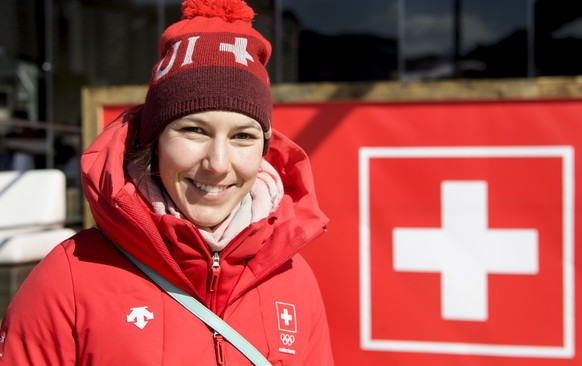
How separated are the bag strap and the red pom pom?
64cm

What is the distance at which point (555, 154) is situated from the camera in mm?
2125

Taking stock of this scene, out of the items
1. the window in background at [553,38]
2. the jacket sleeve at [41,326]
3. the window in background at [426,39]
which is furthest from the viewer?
the window in background at [426,39]

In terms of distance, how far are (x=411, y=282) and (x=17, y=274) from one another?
2489 mm

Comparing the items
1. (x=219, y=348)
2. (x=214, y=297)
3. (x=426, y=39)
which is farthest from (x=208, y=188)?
(x=426, y=39)

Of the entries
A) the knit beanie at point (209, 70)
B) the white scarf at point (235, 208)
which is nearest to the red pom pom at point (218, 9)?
→ the knit beanie at point (209, 70)

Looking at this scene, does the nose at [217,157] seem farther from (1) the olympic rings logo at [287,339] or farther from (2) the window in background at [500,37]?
(2) the window in background at [500,37]

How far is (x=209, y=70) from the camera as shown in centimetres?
145

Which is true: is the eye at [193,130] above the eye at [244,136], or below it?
above

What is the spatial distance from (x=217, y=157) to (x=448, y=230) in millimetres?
1091

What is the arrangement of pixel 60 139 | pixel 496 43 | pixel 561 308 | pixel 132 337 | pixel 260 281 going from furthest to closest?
pixel 60 139
pixel 496 43
pixel 561 308
pixel 260 281
pixel 132 337

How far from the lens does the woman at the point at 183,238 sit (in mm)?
1330

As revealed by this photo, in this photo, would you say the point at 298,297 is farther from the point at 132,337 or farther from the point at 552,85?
the point at 552,85

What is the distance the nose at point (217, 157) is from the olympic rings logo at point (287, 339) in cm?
45

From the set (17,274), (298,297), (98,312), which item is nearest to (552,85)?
(298,297)
